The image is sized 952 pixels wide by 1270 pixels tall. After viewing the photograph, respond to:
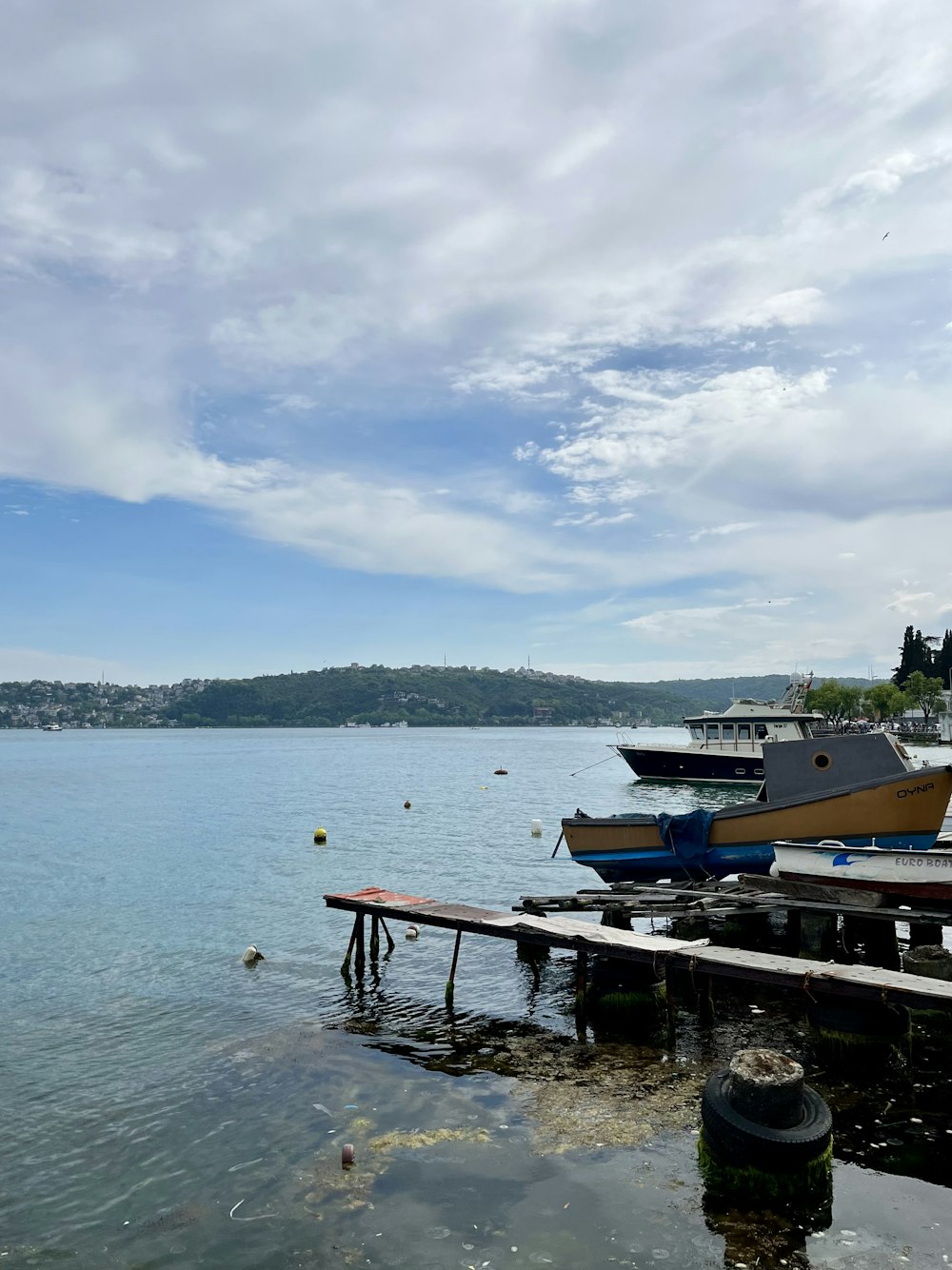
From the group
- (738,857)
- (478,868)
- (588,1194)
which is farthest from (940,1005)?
(478,868)

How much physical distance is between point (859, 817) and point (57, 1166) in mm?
16807

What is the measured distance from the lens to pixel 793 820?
20984 millimetres

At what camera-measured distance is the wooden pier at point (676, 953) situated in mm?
12195

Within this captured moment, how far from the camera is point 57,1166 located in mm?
11117

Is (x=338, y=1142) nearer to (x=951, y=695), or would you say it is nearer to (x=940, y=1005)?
(x=940, y=1005)

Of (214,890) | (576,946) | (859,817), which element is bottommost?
(214,890)

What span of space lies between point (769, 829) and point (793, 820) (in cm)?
75

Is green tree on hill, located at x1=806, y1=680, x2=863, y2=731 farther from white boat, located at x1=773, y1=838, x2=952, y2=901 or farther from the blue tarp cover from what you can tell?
white boat, located at x1=773, y1=838, x2=952, y2=901

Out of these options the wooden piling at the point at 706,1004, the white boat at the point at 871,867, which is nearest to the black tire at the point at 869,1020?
the wooden piling at the point at 706,1004

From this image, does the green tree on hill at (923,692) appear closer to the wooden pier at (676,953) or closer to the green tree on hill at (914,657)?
the green tree on hill at (914,657)

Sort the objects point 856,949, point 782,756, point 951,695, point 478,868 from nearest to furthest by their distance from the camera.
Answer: point 856,949 → point 782,756 → point 478,868 → point 951,695

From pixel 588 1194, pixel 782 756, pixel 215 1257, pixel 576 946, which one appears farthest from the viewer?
pixel 782 756

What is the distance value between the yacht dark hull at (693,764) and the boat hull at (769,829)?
42.1 meters

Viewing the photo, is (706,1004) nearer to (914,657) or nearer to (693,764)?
(693,764)
